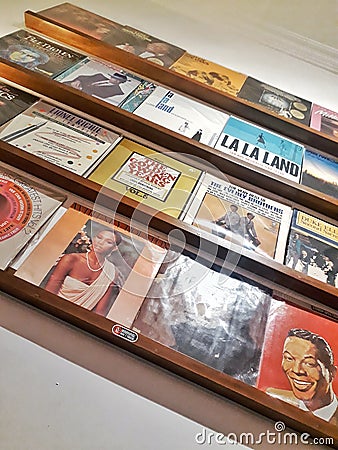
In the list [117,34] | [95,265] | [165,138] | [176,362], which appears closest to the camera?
[176,362]

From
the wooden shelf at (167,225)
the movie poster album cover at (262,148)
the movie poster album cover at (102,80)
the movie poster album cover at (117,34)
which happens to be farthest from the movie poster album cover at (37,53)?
the movie poster album cover at (262,148)

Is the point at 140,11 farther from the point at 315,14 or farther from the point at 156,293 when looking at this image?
the point at 156,293

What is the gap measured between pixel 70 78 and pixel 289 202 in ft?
2.15

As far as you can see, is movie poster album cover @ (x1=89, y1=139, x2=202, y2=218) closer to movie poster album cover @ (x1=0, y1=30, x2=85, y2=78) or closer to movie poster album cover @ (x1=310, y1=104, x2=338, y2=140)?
movie poster album cover @ (x1=0, y1=30, x2=85, y2=78)

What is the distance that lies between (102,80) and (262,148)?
47cm

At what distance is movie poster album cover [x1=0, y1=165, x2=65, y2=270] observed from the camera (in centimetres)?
94

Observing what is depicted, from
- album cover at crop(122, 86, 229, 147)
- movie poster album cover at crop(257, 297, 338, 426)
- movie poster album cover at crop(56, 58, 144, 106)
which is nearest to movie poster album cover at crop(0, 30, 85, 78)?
movie poster album cover at crop(56, 58, 144, 106)

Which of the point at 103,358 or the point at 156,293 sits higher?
the point at 156,293

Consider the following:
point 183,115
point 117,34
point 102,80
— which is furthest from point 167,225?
point 117,34

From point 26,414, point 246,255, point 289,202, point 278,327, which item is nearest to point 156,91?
point 289,202

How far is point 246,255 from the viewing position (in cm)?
104

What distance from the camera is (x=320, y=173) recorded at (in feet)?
4.55

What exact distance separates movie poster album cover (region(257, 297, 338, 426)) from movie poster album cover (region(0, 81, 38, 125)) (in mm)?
729

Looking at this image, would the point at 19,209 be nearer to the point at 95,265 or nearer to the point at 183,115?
the point at 95,265
